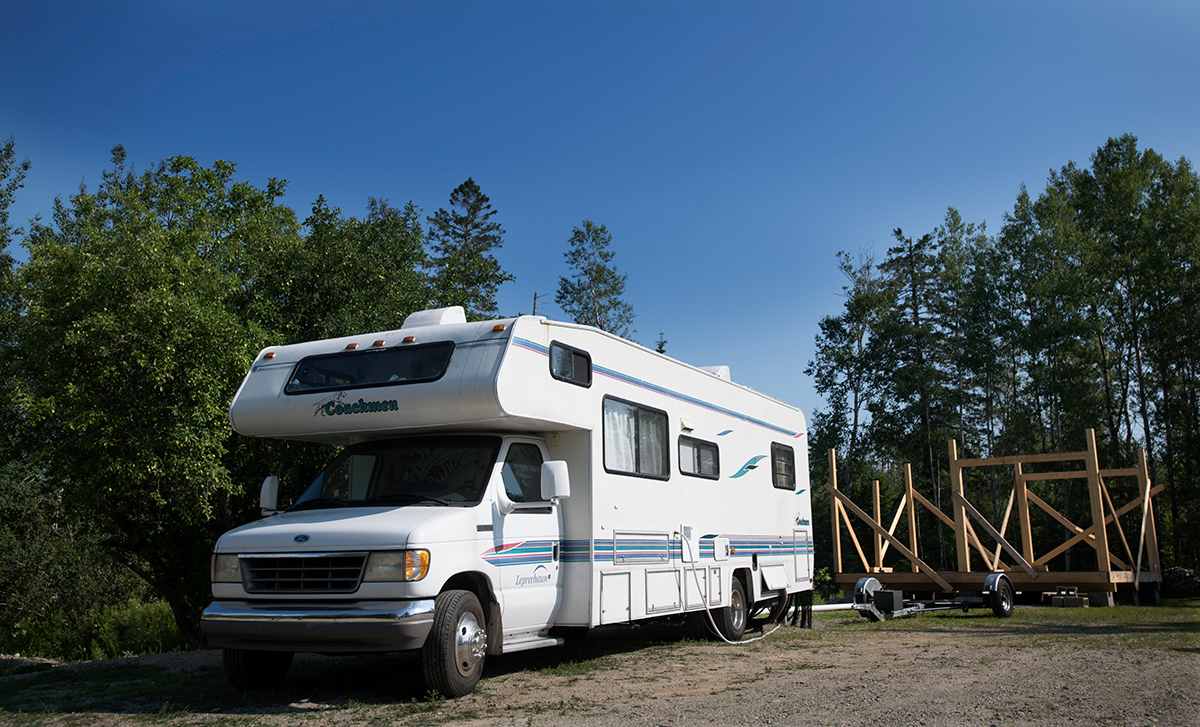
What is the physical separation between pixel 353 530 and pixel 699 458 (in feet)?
16.8

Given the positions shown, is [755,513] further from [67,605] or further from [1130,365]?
[1130,365]

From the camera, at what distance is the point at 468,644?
779 centimetres

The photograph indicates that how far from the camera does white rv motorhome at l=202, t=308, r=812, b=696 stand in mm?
7422

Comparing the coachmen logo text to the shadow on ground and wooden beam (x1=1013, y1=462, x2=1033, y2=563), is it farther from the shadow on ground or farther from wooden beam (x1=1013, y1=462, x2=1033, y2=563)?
wooden beam (x1=1013, y1=462, x2=1033, y2=563)

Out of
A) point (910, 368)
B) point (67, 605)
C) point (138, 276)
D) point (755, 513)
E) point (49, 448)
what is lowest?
point (67, 605)

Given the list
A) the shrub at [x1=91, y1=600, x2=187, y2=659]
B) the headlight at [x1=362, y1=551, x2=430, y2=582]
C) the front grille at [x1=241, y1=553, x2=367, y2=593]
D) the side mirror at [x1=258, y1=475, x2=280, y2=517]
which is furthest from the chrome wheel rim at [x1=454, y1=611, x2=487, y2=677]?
the shrub at [x1=91, y1=600, x2=187, y2=659]

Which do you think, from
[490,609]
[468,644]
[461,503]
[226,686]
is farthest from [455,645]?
[226,686]

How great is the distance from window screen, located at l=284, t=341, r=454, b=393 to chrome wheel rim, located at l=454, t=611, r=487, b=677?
2.00 m

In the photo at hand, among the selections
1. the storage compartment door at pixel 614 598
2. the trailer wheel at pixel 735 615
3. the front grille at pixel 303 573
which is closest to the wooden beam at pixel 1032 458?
Answer: the trailer wheel at pixel 735 615

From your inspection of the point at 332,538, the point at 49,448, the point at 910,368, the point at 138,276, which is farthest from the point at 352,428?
the point at 910,368

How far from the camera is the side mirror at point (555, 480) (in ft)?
27.6

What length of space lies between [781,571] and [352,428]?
732cm

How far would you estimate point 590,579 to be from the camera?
9109mm

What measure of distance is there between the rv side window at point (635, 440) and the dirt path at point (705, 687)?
1.97 metres
